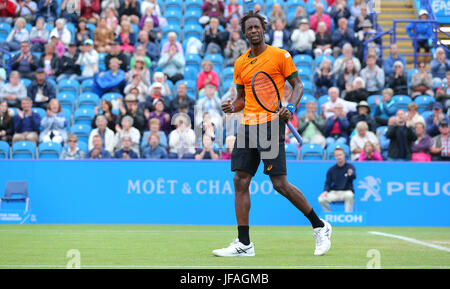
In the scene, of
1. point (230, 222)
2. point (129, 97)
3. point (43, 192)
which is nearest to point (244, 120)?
point (230, 222)

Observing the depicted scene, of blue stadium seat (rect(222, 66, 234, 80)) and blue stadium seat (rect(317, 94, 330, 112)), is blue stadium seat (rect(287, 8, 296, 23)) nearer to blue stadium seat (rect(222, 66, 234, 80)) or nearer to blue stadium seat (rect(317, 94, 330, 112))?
blue stadium seat (rect(222, 66, 234, 80))

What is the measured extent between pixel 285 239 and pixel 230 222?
152 inches

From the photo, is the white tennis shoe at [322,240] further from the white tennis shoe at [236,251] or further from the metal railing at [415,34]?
the metal railing at [415,34]

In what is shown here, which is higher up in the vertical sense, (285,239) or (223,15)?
(223,15)

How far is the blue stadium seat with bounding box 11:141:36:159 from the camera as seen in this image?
1393cm

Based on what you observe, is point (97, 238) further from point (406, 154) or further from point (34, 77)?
point (34, 77)

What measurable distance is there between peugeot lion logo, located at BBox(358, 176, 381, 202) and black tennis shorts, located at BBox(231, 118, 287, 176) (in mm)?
6269

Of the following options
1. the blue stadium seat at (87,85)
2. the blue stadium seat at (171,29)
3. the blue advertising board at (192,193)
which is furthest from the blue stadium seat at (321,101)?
the blue stadium seat at (87,85)

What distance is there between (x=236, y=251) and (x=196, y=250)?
71 cm

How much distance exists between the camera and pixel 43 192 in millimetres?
12789

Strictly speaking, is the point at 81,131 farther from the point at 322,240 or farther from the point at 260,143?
the point at 322,240

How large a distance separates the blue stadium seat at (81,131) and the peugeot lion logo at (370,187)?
5.75 metres

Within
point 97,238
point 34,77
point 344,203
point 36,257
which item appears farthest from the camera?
point 34,77

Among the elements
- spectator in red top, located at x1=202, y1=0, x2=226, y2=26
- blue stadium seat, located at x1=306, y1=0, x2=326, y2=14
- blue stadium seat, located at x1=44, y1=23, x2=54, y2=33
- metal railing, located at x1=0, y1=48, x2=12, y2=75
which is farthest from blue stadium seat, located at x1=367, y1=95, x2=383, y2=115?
metal railing, located at x1=0, y1=48, x2=12, y2=75
